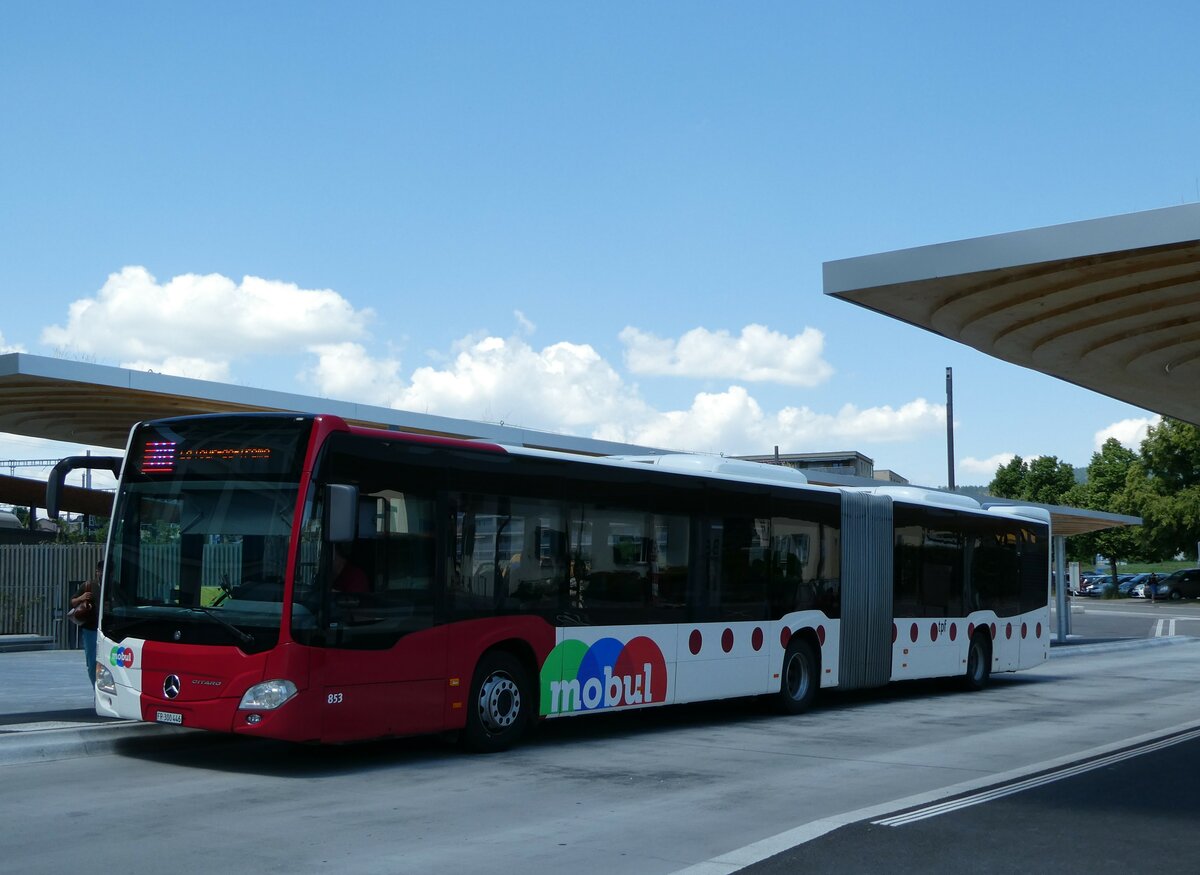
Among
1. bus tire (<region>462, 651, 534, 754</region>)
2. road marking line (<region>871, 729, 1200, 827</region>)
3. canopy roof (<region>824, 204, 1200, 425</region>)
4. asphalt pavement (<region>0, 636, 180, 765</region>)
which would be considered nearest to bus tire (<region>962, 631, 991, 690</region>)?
canopy roof (<region>824, 204, 1200, 425</region>)

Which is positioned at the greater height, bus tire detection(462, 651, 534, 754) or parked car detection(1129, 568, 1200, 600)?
parked car detection(1129, 568, 1200, 600)

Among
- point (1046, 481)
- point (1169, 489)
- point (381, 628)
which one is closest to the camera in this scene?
point (381, 628)

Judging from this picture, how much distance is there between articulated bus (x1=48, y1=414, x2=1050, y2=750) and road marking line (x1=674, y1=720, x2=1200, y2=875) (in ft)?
12.8

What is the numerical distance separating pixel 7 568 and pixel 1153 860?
21.1 meters

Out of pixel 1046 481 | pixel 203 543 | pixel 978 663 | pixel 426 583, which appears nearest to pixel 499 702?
pixel 426 583

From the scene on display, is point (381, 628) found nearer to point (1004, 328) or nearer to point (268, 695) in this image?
point (268, 695)

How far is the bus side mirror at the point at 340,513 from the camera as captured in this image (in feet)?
34.1

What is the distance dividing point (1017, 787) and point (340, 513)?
18.3 feet

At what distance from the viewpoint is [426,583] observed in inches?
449

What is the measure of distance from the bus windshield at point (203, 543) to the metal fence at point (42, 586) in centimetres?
1352

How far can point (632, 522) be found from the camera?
14.0 metres

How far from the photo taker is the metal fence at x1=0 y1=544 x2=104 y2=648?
23.8 metres

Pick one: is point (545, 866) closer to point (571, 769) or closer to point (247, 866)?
point (247, 866)

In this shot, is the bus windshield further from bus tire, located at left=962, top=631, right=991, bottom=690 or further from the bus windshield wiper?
bus tire, located at left=962, top=631, right=991, bottom=690
